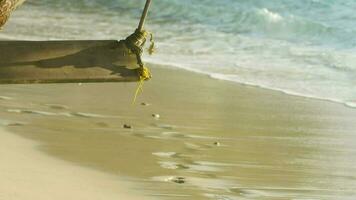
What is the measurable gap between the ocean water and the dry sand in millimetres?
4046

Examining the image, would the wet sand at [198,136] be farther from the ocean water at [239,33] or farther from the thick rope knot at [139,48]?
the thick rope knot at [139,48]

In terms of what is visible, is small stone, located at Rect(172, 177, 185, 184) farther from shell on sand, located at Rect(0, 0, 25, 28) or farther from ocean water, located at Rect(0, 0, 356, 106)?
ocean water, located at Rect(0, 0, 356, 106)

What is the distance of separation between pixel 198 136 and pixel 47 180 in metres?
2.08

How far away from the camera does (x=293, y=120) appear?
27.9 ft

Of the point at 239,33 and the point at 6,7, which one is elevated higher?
the point at 239,33

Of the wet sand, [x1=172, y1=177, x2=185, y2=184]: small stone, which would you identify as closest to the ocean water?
the wet sand

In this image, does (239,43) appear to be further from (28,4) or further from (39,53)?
(39,53)

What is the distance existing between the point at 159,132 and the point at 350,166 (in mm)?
1457

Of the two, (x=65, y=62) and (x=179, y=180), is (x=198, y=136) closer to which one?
(x=179, y=180)

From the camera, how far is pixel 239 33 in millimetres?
14812

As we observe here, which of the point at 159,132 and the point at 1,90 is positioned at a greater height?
the point at 1,90

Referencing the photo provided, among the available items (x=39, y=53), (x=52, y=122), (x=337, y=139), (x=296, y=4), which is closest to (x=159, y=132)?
(x=52, y=122)

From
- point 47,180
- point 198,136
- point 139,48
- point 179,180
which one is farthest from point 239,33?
point 139,48

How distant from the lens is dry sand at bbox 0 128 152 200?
520 cm
